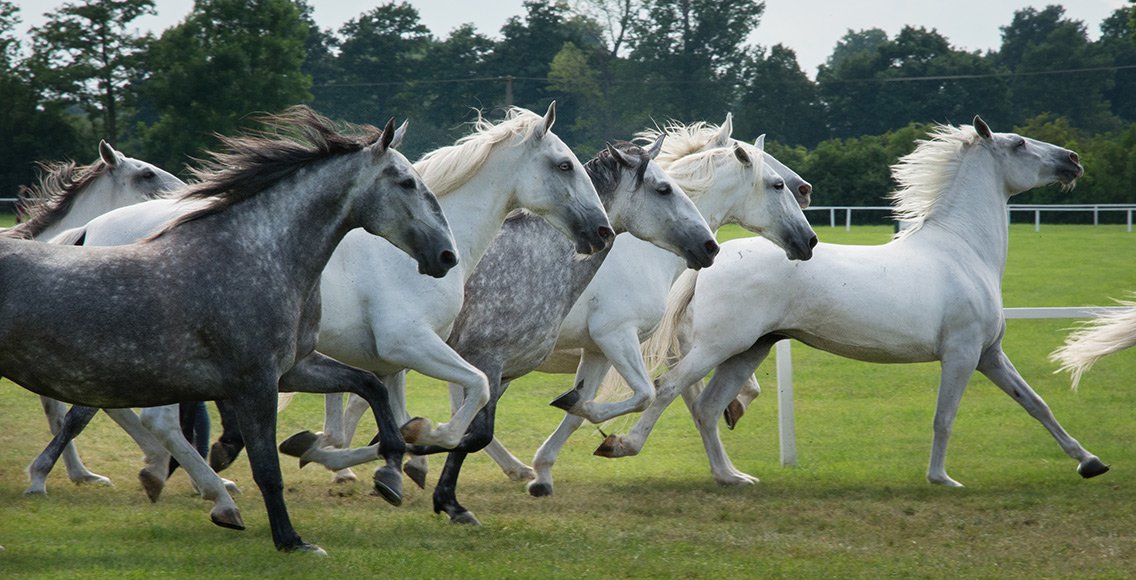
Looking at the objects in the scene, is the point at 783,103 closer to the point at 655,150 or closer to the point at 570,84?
the point at 570,84

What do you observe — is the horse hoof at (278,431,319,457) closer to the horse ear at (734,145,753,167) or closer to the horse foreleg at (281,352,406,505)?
the horse foreleg at (281,352,406,505)

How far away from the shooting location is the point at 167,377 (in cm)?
550

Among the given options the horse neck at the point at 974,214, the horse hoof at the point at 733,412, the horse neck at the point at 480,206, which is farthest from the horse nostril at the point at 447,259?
the horse neck at the point at 974,214

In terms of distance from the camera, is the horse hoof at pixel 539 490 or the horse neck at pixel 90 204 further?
the horse neck at pixel 90 204

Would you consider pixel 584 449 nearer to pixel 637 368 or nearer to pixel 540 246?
pixel 637 368

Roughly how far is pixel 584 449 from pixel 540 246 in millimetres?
3772

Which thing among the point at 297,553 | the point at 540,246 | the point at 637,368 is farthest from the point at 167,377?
the point at 637,368

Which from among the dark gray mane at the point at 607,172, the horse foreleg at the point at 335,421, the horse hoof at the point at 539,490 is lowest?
the horse hoof at the point at 539,490

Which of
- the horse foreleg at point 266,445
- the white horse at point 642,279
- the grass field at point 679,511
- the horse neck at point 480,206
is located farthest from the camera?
the white horse at point 642,279

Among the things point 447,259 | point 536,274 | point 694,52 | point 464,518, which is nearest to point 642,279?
point 536,274

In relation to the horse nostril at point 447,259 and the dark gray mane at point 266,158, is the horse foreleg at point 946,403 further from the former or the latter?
the dark gray mane at point 266,158

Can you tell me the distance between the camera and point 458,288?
261 inches

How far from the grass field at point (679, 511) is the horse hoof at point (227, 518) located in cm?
8

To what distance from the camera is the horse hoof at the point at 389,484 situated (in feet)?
20.3
